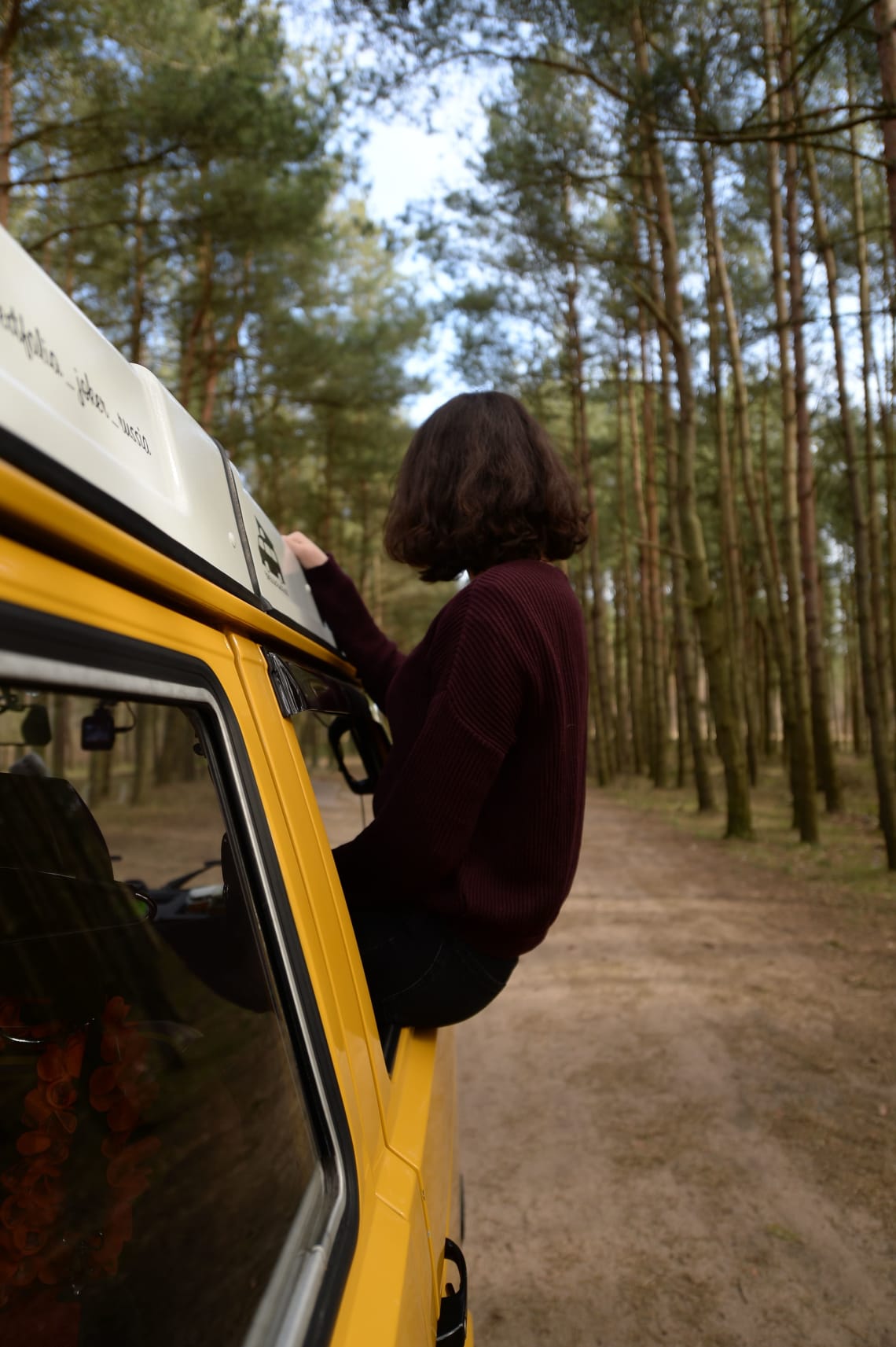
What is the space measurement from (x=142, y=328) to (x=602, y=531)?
15272 millimetres

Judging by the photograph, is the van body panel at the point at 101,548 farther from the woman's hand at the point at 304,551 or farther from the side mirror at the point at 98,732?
the woman's hand at the point at 304,551

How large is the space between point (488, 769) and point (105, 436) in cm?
93

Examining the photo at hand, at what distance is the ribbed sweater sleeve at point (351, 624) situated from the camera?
2.71 meters

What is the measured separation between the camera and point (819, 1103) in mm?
4266

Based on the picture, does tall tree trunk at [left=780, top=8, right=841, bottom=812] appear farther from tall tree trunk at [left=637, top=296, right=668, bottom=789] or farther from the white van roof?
the white van roof

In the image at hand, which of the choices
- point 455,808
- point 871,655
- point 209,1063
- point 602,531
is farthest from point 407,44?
point 602,531

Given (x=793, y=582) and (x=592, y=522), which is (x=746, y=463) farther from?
(x=592, y=522)

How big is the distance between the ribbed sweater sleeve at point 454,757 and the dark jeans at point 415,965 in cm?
11

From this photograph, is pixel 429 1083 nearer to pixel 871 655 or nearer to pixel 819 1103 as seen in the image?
pixel 819 1103

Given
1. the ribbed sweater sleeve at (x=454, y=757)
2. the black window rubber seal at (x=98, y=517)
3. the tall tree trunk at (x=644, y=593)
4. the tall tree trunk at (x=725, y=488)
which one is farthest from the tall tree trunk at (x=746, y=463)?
the black window rubber seal at (x=98, y=517)

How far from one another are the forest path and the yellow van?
5.31 feet

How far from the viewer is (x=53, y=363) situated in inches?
36.4

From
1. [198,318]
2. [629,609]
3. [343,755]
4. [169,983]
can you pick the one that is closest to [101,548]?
[169,983]

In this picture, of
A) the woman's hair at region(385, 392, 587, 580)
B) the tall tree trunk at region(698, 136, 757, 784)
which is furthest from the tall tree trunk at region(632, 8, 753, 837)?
the woman's hair at region(385, 392, 587, 580)
